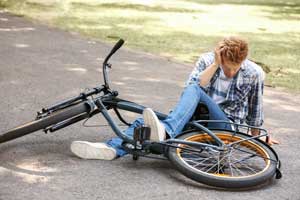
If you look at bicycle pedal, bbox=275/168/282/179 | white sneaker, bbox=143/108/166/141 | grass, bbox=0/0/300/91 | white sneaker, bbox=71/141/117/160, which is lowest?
grass, bbox=0/0/300/91

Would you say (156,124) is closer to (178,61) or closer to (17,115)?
(17,115)

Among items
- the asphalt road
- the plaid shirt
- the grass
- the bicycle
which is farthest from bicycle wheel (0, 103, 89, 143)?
the grass

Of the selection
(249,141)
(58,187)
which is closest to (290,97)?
(249,141)

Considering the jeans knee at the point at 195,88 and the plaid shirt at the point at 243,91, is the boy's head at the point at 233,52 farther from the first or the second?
the jeans knee at the point at 195,88

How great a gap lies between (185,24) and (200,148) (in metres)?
7.96

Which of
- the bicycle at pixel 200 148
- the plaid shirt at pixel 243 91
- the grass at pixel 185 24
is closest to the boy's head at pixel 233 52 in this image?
the plaid shirt at pixel 243 91

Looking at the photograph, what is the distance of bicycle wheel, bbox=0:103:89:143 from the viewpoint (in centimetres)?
410

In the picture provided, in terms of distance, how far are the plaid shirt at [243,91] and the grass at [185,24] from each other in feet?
8.66

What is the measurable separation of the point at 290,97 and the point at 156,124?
304cm

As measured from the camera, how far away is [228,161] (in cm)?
405

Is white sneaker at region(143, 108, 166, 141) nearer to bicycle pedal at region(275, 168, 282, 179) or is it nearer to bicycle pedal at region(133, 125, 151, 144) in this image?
bicycle pedal at region(133, 125, 151, 144)

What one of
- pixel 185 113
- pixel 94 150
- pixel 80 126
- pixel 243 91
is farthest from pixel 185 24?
pixel 94 150

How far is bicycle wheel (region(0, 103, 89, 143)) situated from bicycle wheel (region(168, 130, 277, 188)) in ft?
2.34

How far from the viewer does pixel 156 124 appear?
4.02m
